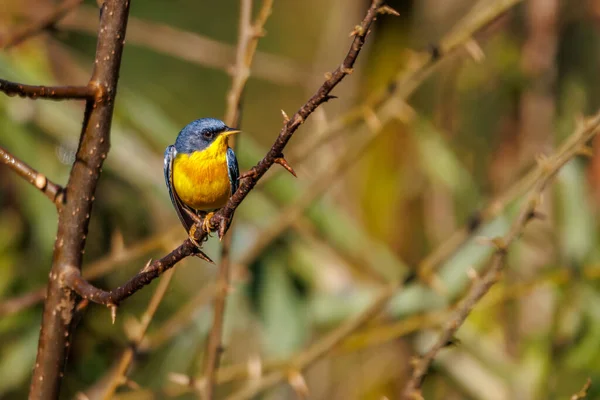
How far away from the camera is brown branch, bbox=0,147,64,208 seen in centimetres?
173

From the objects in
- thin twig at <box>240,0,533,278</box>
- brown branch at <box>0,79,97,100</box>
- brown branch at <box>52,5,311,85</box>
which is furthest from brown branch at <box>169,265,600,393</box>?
brown branch at <box>52,5,311,85</box>

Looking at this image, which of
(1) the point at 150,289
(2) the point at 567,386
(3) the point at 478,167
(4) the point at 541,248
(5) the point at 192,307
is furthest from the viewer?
(3) the point at 478,167

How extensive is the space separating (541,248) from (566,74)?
57.8 inches

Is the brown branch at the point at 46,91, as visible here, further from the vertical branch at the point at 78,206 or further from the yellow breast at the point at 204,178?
the yellow breast at the point at 204,178

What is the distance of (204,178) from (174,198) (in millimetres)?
160

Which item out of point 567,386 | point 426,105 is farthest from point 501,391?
point 426,105

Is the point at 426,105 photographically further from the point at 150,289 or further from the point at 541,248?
the point at 150,289

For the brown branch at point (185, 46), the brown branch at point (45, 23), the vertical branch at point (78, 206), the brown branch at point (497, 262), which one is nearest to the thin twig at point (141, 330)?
the vertical branch at point (78, 206)

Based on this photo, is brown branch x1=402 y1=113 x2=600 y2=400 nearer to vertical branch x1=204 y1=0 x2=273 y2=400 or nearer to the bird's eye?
vertical branch x1=204 y1=0 x2=273 y2=400

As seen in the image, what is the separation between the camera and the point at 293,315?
13.7 ft

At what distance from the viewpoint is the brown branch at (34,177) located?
173 cm

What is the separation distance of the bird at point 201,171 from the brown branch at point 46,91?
0.36m

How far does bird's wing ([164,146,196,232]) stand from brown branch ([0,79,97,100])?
396mm

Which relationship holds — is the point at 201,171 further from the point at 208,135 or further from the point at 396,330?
the point at 396,330
